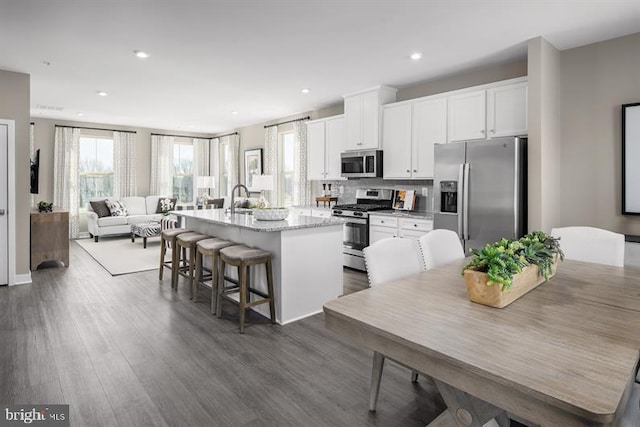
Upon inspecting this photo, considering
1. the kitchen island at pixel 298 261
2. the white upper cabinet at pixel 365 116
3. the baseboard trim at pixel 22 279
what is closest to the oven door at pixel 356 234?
the white upper cabinet at pixel 365 116

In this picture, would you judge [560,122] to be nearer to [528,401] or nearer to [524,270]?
[524,270]

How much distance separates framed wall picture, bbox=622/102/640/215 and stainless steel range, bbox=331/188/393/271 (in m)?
2.73

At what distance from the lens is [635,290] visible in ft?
5.90

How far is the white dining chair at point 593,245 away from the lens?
8.11 feet

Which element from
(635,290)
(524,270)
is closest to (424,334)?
(524,270)

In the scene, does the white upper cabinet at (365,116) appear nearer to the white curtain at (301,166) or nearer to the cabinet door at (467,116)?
the cabinet door at (467,116)

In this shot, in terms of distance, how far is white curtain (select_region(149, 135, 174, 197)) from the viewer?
31.2 feet

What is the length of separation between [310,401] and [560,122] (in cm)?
371

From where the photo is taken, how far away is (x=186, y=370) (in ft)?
8.53

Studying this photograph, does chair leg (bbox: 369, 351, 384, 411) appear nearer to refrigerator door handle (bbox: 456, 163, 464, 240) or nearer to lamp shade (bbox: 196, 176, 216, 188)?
refrigerator door handle (bbox: 456, 163, 464, 240)

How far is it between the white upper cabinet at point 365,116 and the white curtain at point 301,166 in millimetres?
1465

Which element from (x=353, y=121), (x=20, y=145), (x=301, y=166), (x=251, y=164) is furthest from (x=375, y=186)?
(x=20, y=145)

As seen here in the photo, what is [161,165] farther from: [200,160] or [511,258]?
[511,258]

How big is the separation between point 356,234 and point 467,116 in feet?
6.81
